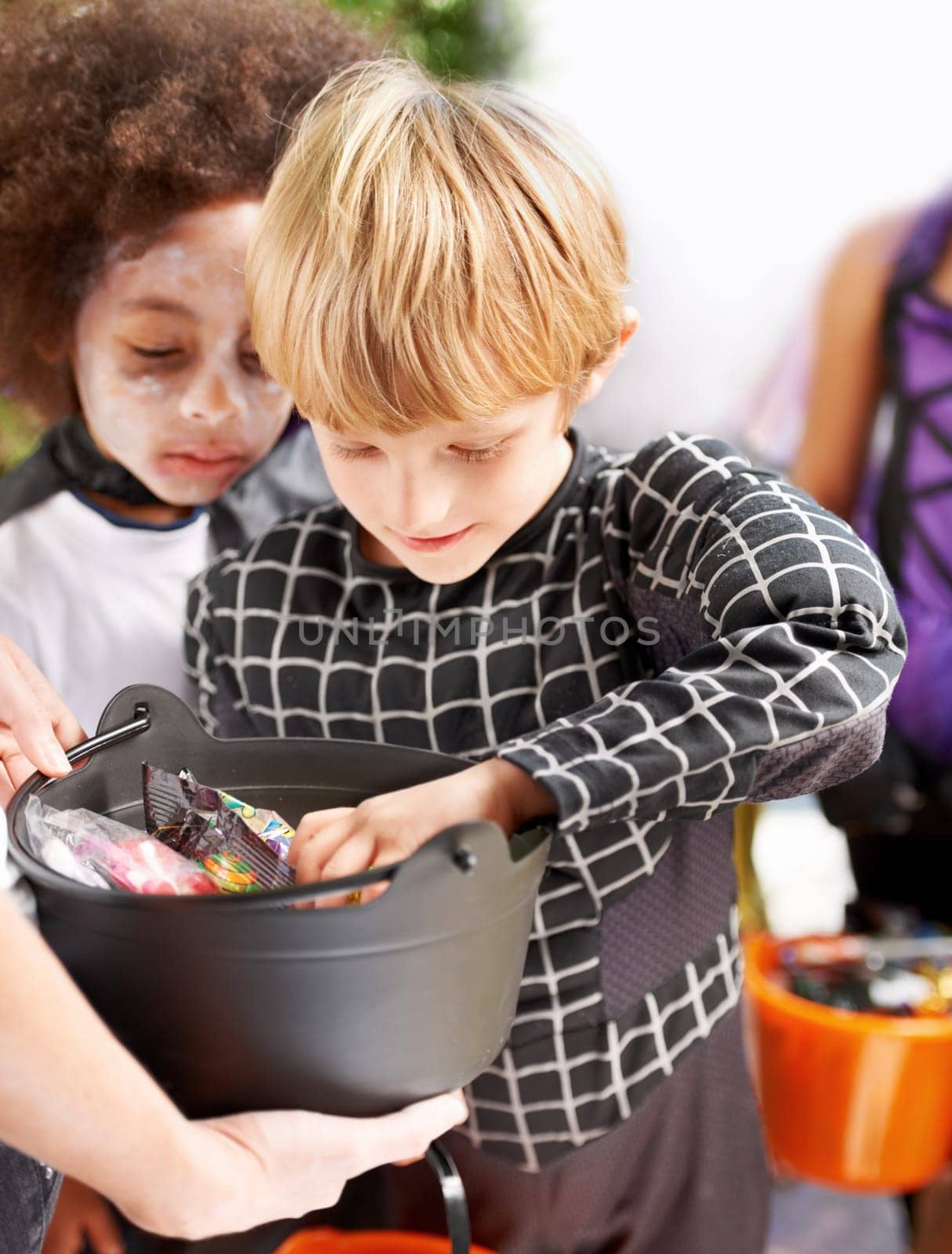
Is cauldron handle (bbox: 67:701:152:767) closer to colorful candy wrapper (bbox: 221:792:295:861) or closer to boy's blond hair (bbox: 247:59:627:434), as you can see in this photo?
colorful candy wrapper (bbox: 221:792:295:861)

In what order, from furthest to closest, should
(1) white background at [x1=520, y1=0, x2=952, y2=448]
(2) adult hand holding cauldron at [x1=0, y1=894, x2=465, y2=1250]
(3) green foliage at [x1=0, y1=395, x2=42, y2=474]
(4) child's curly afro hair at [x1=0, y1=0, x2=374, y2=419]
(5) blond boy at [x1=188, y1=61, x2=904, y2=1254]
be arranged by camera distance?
1. (1) white background at [x1=520, y1=0, x2=952, y2=448]
2. (3) green foliage at [x1=0, y1=395, x2=42, y2=474]
3. (4) child's curly afro hair at [x1=0, y1=0, x2=374, y2=419]
4. (5) blond boy at [x1=188, y1=61, x2=904, y2=1254]
5. (2) adult hand holding cauldron at [x1=0, y1=894, x2=465, y2=1250]

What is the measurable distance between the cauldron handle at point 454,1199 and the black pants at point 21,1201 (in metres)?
0.21

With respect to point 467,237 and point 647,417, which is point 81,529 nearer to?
point 467,237

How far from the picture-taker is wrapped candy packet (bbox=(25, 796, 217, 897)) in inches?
21.2

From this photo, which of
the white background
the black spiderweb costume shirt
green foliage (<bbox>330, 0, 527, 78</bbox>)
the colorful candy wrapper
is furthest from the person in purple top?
the colorful candy wrapper

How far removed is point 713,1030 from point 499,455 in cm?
44

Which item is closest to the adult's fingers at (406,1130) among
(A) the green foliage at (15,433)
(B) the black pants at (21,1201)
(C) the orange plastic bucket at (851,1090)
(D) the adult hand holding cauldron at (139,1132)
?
(D) the adult hand holding cauldron at (139,1132)

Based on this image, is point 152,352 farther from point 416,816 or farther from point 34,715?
point 416,816

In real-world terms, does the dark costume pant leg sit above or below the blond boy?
below

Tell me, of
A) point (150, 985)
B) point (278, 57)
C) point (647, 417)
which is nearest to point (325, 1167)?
point (150, 985)

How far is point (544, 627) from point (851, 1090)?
2.95 ft

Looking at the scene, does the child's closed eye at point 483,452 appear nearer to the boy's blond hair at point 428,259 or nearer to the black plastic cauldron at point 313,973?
the boy's blond hair at point 428,259

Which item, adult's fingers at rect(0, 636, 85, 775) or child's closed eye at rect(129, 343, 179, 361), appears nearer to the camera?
adult's fingers at rect(0, 636, 85, 775)

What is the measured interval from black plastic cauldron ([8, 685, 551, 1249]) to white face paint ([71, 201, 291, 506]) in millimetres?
361
